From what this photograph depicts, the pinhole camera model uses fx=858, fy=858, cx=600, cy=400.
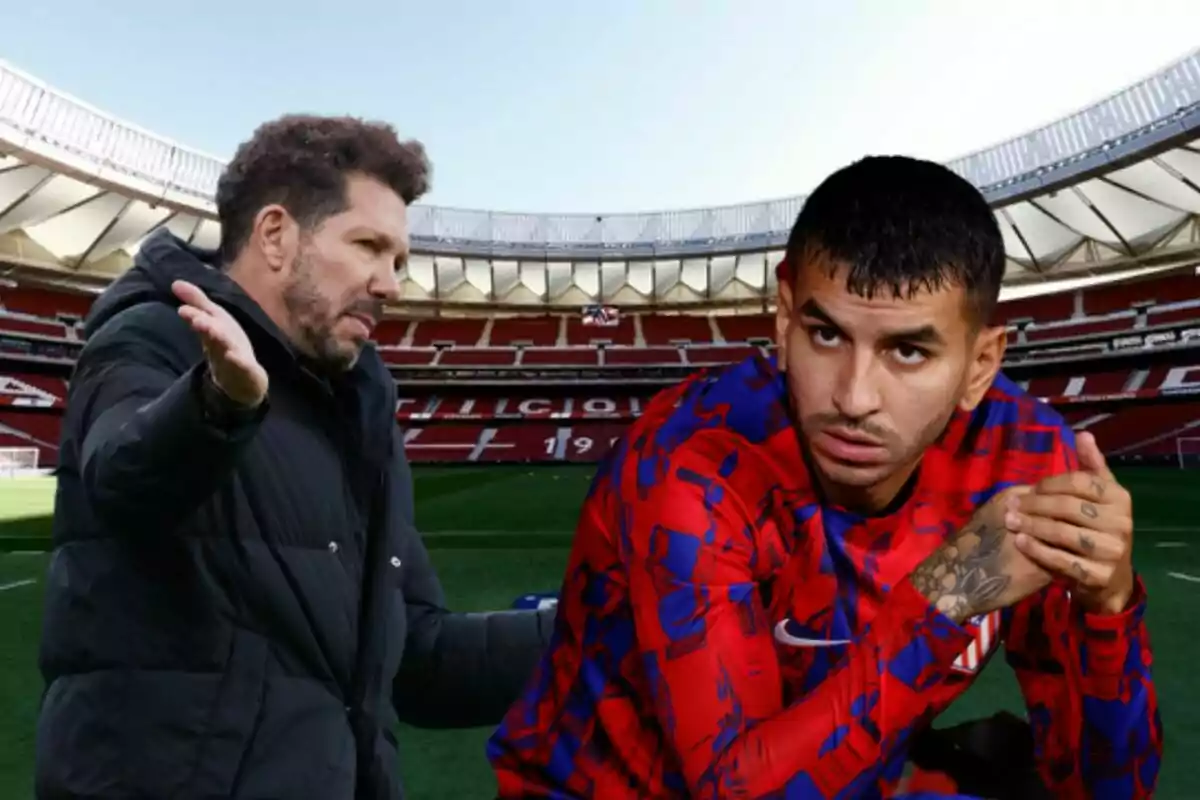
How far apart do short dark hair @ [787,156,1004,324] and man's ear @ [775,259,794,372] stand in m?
0.03

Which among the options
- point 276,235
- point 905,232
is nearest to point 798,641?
point 905,232

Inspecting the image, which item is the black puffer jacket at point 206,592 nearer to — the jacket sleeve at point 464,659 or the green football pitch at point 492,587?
the jacket sleeve at point 464,659

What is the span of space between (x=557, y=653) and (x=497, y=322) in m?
42.0

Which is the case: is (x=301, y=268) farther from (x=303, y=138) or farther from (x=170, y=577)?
(x=170, y=577)

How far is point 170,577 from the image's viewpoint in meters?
1.85

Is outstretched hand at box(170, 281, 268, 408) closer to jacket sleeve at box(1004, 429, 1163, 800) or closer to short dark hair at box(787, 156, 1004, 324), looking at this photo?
short dark hair at box(787, 156, 1004, 324)

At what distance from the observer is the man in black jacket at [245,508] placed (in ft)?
5.36

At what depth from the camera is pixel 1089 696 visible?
4.53ft

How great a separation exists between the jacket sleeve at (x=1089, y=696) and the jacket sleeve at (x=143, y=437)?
147cm

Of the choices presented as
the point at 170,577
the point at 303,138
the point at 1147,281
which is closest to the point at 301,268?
the point at 303,138

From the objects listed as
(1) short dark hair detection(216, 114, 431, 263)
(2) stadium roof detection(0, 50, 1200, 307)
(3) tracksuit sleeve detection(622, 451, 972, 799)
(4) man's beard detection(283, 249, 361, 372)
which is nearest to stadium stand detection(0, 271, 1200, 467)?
(2) stadium roof detection(0, 50, 1200, 307)

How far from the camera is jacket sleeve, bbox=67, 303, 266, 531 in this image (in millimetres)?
1538

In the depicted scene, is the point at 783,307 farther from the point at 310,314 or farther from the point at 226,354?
the point at 310,314

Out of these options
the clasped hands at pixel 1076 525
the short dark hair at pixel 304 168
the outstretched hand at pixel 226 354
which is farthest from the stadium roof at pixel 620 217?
the outstretched hand at pixel 226 354
